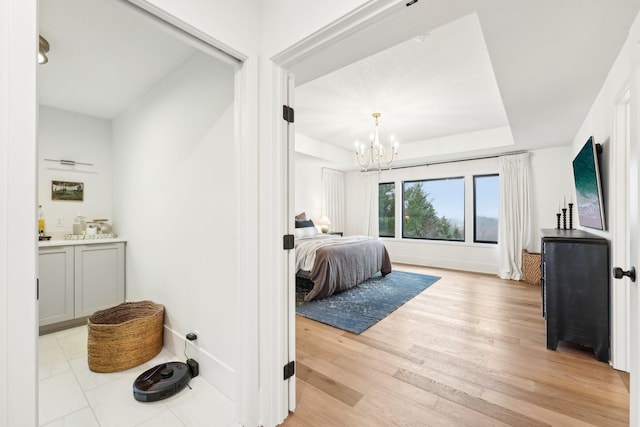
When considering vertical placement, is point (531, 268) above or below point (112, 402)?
above

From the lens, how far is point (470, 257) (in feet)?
17.4

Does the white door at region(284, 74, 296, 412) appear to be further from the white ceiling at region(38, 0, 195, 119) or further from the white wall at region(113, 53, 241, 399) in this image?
the white ceiling at region(38, 0, 195, 119)

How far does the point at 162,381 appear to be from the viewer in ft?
5.75

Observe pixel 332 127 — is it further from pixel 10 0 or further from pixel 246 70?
pixel 10 0

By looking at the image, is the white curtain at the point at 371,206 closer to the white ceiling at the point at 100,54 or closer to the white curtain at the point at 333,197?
the white curtain at the point at 333,197

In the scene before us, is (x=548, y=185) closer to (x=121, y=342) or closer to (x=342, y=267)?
(x=342, y=267)

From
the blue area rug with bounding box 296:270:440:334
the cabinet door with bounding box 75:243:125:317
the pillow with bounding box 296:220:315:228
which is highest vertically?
the pillow with bounding box 296:220:315:228

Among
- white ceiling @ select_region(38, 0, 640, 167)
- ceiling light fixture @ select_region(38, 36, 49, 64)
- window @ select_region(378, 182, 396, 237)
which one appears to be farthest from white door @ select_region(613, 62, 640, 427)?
window @ select_region(378, 182, 396, 237)

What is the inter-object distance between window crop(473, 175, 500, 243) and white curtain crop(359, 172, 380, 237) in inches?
81.9

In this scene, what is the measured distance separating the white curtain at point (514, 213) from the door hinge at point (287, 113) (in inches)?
187

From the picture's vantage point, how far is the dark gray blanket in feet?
11.9

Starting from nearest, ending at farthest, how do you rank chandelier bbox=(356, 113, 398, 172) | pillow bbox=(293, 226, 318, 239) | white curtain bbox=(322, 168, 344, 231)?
chandelier bbox=(356, 113, 398, 172) < pillow bbox=(293, 226, 318, 239) < white curtain bbox=(322, 168, 344, 231)

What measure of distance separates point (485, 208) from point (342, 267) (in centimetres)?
333

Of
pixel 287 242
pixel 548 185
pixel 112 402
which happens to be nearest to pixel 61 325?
pixel 112 402
